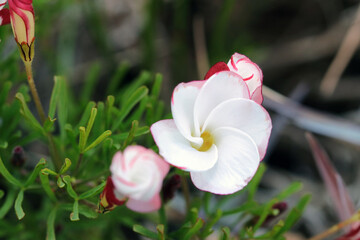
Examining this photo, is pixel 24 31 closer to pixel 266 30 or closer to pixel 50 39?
pixel 50 39

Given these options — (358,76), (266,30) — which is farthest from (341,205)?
(266,30)

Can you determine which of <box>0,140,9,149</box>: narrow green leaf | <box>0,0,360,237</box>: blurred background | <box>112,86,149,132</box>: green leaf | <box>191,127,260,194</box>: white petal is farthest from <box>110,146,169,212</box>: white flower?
<box>0,0,360,237</box>: blurred background

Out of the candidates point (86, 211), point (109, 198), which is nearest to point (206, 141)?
point (109, 198)

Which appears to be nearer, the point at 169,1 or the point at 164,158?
the point at 164,158

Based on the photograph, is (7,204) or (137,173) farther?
(7,204)

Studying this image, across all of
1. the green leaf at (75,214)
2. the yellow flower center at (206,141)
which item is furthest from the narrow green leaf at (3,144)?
the yellow flower center at (206,141)

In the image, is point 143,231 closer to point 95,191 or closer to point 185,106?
point 95,191
